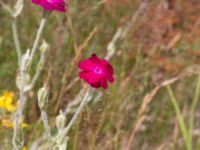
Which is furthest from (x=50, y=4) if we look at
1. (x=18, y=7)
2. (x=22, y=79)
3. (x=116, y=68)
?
(x=116, y=68)

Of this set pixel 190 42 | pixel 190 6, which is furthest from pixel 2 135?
pixel 190 6

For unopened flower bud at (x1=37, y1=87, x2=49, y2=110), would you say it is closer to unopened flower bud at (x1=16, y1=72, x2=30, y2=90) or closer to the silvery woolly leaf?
unopened flower bud at (x1=16, y1=72, x2=30, y2=90)

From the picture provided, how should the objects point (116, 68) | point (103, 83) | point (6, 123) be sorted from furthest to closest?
point (116, 68)
point (6, 123)
point (103, 83)

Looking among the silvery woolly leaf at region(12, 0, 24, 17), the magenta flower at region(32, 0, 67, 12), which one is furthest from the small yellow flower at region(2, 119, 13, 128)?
the magenta flower at region(32, 0, 67, 12)

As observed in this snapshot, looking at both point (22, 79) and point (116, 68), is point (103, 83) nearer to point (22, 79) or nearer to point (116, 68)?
point (22, 79)

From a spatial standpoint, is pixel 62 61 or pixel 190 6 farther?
pixel 190 6

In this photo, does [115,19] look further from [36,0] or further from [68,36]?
[36,0]
